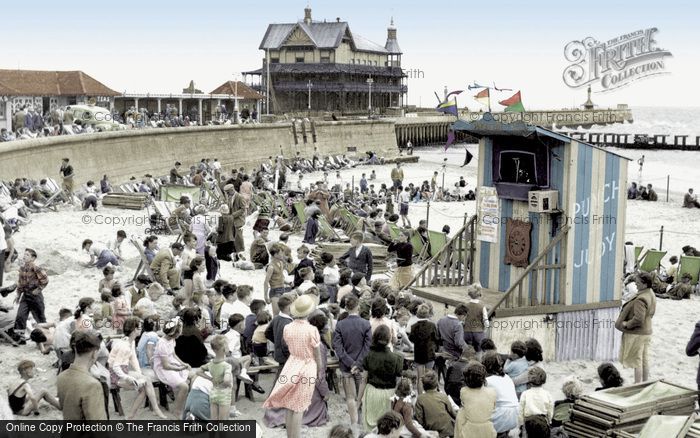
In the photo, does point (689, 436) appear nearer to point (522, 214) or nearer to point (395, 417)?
point (395, 417)

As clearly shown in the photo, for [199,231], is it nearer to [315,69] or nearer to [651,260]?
[651,260]

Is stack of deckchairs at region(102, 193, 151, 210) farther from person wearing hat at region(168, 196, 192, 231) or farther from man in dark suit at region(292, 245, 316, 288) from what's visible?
man in dark suit at region(292, 245, 316, 288)

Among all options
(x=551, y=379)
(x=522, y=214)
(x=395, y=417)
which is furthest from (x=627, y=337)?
(x=395, y=417)

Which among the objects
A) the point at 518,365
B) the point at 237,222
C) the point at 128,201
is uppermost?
the point at 237,222

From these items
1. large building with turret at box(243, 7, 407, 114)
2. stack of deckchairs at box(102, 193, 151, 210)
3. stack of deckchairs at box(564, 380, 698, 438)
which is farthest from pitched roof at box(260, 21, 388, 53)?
stack of deckchairs at box(564, 380, 698, 438)

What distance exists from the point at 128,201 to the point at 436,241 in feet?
29.0

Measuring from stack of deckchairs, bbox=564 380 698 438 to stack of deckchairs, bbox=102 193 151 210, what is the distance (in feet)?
51.3

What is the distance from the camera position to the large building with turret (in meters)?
80.8

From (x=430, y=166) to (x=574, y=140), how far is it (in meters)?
45.8

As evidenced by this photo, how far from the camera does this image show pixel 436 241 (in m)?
15.8

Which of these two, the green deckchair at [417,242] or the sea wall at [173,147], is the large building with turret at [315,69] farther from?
the green deckchair at [417,242]

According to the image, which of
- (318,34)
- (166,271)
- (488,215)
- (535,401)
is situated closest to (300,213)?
(166,271)

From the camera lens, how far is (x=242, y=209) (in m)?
16.0

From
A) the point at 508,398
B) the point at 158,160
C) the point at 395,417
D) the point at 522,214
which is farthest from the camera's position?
the point at 158,160
